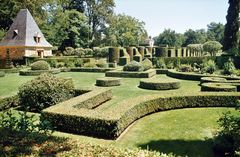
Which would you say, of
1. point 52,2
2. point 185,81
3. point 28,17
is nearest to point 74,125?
point 185,81

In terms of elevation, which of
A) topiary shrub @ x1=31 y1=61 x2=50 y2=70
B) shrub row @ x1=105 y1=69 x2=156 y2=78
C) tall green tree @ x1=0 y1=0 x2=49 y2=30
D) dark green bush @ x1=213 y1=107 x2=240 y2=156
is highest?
tall green tree @ x1=0 y1=0 x2=49 y2=30

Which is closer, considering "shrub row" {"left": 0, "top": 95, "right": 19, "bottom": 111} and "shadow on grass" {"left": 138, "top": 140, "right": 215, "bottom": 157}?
"shadow on grass" {"left": 138, "top": 140, "right": 215, "bottom": 157}

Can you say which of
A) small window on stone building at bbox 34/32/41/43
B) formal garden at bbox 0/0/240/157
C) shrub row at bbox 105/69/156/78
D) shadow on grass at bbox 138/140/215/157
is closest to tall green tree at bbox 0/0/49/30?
small window on stone building at bbox 34/32/41/43

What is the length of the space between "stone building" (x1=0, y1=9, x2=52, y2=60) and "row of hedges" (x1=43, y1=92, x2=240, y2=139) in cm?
3307

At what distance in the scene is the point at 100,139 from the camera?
33.7 ft

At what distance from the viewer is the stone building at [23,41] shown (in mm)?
43094

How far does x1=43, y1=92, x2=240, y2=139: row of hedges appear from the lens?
408 inches

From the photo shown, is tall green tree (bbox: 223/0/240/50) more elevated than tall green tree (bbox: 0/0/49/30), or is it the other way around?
tall green tree (bbox: 0/0/49/30)

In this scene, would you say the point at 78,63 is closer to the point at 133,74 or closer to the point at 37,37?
the point at 37,37

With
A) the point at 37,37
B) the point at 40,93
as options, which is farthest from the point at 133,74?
the point at 37,37

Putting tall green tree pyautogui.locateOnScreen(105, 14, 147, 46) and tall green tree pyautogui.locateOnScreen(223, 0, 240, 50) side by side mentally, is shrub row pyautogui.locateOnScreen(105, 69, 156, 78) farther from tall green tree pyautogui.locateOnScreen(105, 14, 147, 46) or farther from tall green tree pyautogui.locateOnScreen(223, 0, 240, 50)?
tall green tree pyautogui.locateOnScreen(105, 14, 147, 46)

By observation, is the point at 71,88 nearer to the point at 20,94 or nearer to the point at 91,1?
the point at 20,94

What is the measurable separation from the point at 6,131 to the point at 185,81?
20.6 meters

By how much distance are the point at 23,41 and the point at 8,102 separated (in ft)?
101
